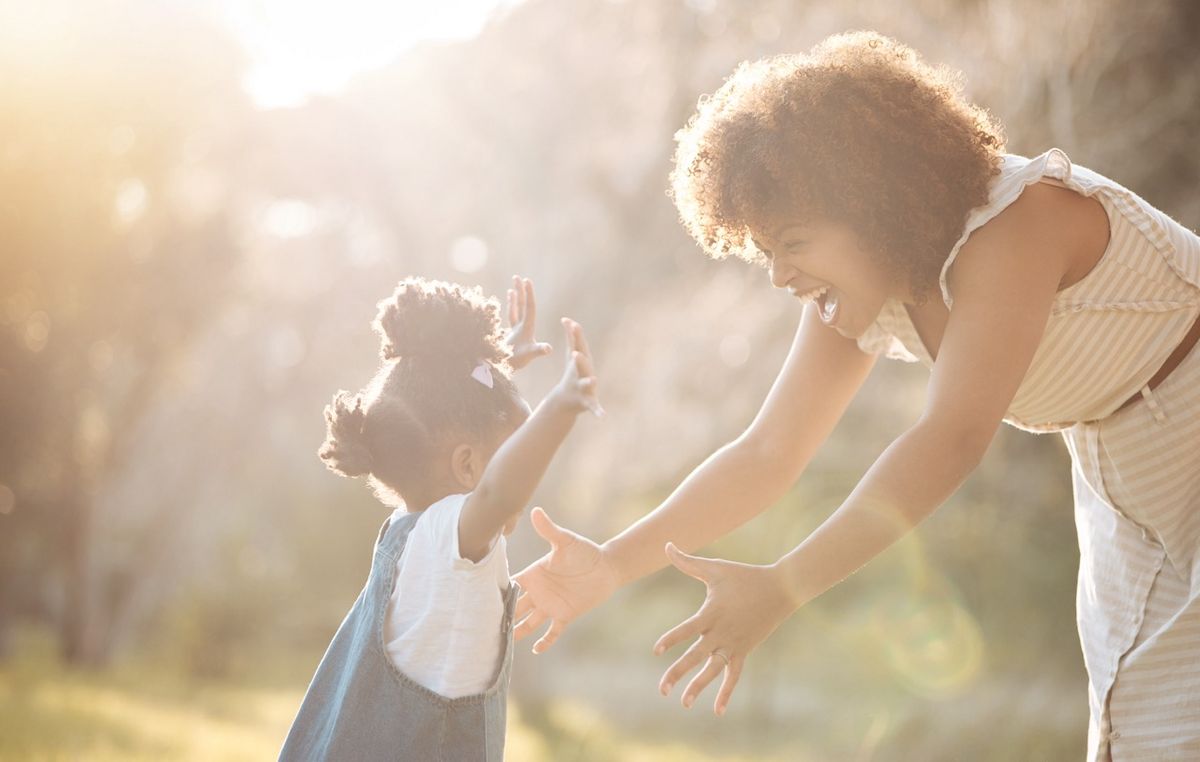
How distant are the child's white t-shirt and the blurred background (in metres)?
5.31

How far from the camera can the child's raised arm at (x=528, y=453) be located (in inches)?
78.2

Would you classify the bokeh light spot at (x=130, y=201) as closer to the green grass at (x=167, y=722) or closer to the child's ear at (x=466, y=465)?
the green grass at (x=167, y=722)

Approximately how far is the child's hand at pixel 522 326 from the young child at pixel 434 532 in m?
0.11

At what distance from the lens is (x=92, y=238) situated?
11695 mm

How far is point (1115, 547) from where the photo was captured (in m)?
2.47

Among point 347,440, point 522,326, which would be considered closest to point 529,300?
point 522,326

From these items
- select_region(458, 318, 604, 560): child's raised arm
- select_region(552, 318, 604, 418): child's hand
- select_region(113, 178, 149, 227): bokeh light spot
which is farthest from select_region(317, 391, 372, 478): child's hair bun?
select_region(113, 178, 149, 227): bokeh light spot

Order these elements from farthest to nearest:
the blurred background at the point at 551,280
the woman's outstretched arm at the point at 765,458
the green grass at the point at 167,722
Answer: the blurred background at the point at 551,280, the green grass at the point at 167,722, the woman's outstretched arm at the point at 765,458

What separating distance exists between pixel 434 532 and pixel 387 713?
340 mm

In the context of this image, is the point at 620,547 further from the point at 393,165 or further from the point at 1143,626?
the point at 393,165

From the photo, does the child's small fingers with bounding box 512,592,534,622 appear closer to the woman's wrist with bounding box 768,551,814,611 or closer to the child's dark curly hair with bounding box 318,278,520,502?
the child's dark curly hair with bounding box 318,278,520,502

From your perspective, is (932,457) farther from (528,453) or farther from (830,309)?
(528,453)

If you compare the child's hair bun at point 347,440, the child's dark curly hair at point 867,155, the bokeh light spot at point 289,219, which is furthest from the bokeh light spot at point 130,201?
the child's dark curly hair at point 867,155

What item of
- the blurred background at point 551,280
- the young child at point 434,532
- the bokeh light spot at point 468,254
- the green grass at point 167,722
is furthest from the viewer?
the bokeh light spot at point 468,254
